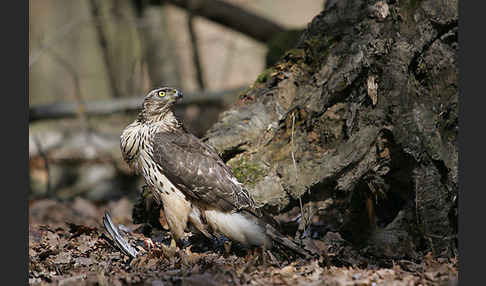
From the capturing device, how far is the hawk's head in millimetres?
5031

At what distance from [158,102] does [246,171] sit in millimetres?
1133

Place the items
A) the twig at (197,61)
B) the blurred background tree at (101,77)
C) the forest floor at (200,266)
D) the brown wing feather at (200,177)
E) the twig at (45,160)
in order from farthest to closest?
the twig at (197,61) → the blurred background tree at (101,77) → the twig at (45,160) → the brown wing feather at (200,177) → the forest floor at (200,266)

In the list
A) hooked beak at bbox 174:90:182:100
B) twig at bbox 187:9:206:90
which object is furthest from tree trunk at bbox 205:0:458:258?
twig at bbox 187:9:206:90

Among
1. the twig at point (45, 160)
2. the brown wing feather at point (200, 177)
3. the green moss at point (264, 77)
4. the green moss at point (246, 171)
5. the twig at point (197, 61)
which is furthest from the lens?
the twig at point (197, 61)

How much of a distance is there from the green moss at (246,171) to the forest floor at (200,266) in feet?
2.41

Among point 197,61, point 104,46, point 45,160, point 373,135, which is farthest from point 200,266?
point 197,61

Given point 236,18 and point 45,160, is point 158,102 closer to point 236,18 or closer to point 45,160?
point 45,160

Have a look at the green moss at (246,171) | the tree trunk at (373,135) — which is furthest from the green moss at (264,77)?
the green moss at (246,171)

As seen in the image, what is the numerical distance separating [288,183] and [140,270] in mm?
1747

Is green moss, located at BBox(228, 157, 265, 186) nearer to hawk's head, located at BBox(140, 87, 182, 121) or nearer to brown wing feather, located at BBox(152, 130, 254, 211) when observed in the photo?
brown wing feather, located at BBox(152, 130, 254, 211)

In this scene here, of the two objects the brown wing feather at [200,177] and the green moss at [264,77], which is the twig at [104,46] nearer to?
the green moss at [264,77]

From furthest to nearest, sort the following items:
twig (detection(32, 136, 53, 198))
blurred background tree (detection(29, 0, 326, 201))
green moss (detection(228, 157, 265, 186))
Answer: blurred background tree (detection(29, 0, 326, 201))
twig (detection(32, 136, 53, 198))
green moss (detection(228, 157, 265, 186))

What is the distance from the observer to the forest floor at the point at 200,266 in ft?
12.4

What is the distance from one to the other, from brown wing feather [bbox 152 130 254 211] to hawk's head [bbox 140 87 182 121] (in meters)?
0.40
